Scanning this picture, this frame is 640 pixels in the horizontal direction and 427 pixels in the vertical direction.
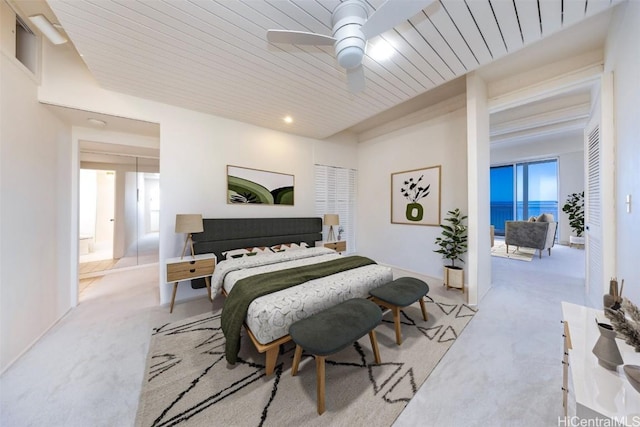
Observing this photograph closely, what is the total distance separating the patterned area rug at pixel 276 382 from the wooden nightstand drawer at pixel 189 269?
0.62 metres

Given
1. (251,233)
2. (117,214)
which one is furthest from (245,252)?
(117,214)

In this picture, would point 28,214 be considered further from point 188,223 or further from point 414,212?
point 414,212

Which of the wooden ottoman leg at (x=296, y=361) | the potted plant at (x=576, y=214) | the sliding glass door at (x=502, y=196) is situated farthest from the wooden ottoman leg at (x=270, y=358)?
the sliding glass door at (x=502, y=196)

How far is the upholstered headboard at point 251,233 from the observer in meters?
3.15

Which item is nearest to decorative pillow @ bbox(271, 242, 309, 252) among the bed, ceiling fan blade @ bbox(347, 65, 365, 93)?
the bed

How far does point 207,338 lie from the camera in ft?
7.16

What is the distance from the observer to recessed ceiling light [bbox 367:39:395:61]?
1.92 m

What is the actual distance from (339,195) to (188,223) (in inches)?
121

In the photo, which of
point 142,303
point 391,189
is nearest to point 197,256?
point 142,303

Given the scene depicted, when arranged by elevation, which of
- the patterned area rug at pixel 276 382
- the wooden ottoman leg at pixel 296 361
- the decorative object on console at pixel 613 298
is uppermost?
the decorative object on console at pixel 613 298

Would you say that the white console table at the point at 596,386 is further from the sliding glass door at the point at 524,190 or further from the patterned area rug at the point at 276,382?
the sliding glass door at the point at 524,190

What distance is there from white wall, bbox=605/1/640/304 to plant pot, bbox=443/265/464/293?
1.43 m

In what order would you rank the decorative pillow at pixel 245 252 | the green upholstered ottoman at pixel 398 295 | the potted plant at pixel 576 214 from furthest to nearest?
the potted plant at pixel 576 214
the decorative pillow at pixel 245 252
the green upholstered ottoman at pixel 398 295

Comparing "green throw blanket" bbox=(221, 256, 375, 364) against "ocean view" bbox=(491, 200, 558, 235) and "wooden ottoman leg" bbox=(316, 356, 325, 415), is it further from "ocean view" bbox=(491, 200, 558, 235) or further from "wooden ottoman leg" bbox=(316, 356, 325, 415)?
"ocean view" bbox=(491, 200, 558, 235)
